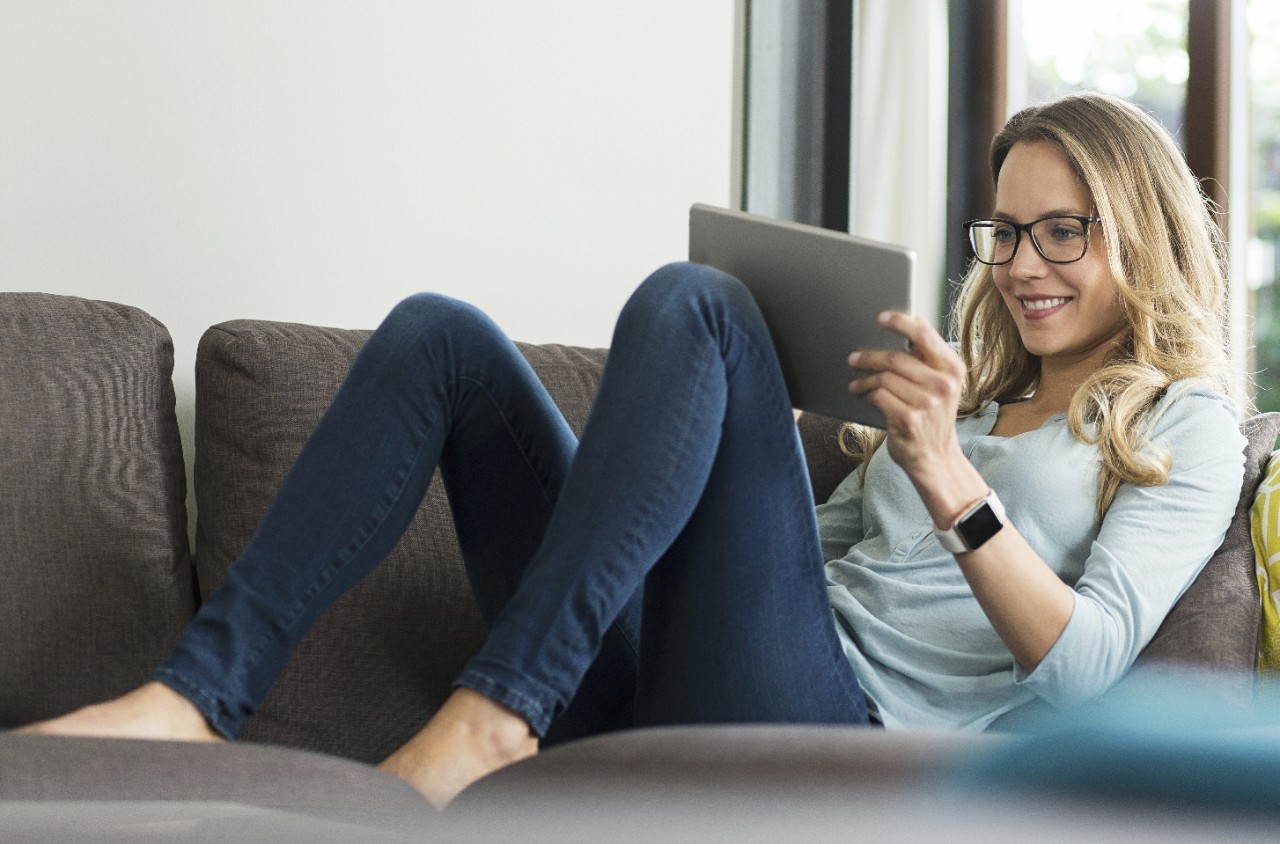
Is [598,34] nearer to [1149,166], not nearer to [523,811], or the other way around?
[1149,166]

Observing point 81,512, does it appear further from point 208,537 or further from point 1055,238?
point 1055,238

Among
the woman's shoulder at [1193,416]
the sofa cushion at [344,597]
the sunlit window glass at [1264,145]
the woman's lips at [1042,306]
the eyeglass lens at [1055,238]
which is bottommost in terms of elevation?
the sofa cushion at [344,597]

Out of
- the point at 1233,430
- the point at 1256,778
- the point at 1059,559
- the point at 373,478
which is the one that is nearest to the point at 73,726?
the point at 373,478

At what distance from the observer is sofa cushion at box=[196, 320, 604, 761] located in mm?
1463

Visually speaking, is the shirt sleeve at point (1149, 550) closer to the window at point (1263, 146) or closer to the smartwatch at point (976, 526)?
the smartwatch at point (976, 526)

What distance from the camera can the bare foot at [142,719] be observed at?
0.93m

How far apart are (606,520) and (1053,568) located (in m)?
0.55

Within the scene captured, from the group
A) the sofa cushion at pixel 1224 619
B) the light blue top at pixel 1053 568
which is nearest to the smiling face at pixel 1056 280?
the light blue top at pixel 1053 568

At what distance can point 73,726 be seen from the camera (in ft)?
3.08

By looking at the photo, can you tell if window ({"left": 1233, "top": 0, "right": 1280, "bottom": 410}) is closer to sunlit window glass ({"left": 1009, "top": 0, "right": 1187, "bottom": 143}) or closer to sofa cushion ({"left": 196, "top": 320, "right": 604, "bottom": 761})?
sunlit window glass ({"left": 1009, "top": 0, "right": 1187, "bottom": 143})

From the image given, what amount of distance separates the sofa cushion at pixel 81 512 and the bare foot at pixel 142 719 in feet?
1.71

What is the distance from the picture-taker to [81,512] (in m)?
1.47

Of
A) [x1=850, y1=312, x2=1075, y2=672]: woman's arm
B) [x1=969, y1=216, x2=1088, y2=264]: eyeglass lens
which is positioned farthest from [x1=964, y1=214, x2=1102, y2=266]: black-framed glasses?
[x1=850, y1=312, x2=1075, y2=672]: woman's arm

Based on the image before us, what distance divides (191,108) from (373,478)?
964mm
